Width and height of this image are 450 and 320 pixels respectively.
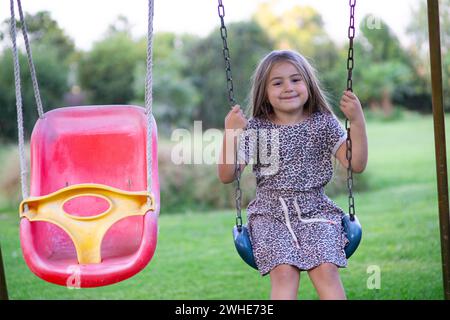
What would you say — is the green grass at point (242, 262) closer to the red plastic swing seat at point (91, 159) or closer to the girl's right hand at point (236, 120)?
the red plastic swing seat at point (91, 159)

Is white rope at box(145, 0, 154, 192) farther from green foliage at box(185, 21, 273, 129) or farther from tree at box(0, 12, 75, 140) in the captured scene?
green foliage at box(185, 21, 273, 129)

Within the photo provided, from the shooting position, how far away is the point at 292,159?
8.99 ft

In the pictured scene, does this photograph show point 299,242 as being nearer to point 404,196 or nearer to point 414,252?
point 414,252

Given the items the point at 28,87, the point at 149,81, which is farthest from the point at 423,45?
the point at 149,81

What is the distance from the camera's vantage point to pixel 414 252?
18.4ft

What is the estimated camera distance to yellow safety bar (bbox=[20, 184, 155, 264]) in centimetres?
264

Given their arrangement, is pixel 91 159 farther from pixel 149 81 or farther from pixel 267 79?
pixel 267 79

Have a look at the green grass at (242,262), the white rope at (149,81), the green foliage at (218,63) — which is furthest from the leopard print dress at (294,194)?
the green foliage at (218,63)

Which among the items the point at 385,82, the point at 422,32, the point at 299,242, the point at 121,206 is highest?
the point at 422,32

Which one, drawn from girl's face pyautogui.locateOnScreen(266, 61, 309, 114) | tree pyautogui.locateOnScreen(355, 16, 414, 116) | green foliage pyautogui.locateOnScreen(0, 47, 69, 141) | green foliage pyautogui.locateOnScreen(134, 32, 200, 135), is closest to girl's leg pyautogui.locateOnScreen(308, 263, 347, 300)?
girl's face pyautogui.locateOnScreen(266, 61, 309, 114)

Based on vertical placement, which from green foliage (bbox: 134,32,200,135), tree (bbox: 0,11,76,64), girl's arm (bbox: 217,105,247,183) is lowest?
girl's arm (bbox: 217,105,247,183)

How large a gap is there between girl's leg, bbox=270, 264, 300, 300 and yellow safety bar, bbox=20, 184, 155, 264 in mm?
601

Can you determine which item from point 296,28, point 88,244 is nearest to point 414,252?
point 88,244

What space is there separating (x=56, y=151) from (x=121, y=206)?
640 millimetres
